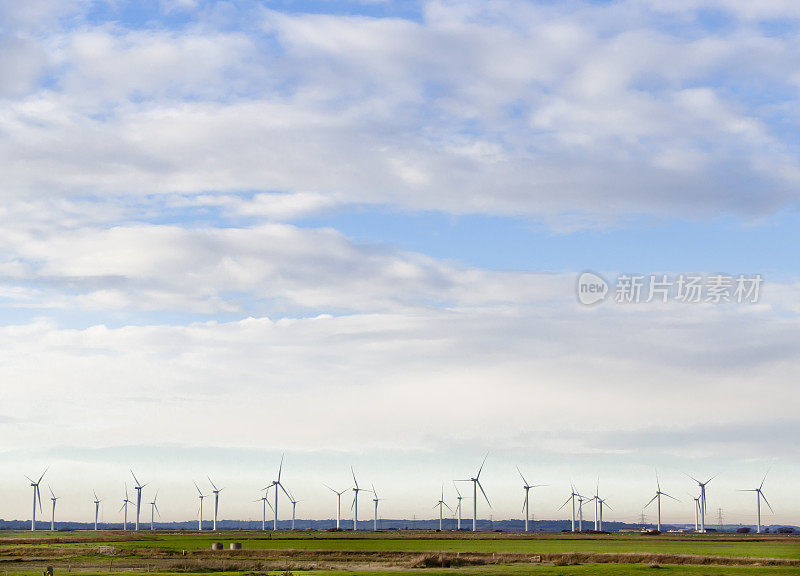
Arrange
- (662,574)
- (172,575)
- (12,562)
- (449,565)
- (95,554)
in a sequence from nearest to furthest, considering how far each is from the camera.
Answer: (662,574) < (172,575) < (449,565) < (12,562) < (95,554)

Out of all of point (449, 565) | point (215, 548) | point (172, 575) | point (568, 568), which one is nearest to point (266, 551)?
point (215, 548)

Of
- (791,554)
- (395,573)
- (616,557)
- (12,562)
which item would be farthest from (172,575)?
(791,554)

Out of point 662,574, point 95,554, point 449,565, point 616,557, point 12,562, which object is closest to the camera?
point 662,574

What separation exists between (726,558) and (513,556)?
30.0 metres

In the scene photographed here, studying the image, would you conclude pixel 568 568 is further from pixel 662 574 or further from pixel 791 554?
pixel 791 554

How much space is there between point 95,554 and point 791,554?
115m

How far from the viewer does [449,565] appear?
404 ft

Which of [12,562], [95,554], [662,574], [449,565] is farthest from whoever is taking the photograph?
[95,554]

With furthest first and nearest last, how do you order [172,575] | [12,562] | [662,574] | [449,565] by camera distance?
[12,562]
[449,565]
[172,575]
[662,574]

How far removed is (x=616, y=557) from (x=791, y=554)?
3278 centimetres

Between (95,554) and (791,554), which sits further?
(95,554)

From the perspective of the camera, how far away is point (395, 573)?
4094 inches

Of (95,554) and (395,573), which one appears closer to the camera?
(395,573)

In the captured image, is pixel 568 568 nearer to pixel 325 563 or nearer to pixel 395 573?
pixel 395 573
